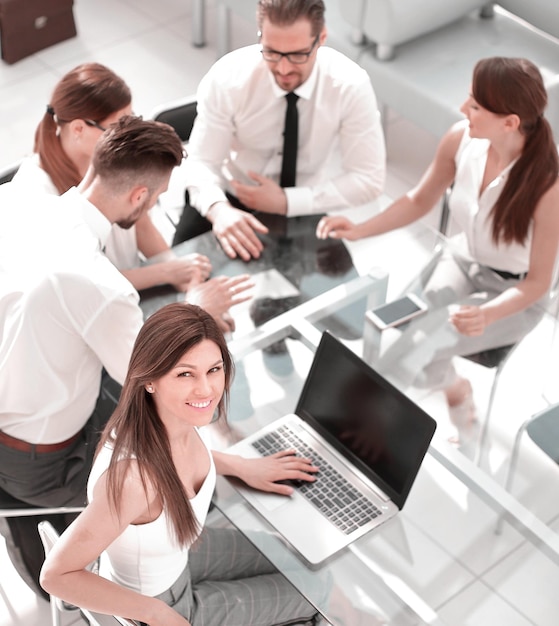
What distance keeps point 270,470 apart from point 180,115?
162cm

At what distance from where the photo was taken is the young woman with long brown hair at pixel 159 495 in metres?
2.04

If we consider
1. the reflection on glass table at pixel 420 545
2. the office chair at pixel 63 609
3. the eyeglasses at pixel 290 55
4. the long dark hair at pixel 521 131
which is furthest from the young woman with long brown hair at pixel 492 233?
the office chair at pixel 63 609

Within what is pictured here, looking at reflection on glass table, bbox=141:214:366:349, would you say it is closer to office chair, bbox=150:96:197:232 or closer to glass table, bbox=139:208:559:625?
glass table, bbox=139:208:559:625

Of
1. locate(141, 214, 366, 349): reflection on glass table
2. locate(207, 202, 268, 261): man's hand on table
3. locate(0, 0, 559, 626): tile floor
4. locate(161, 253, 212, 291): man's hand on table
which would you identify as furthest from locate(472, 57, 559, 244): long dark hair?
locate(161, 253, 212, 291): man's hand on table

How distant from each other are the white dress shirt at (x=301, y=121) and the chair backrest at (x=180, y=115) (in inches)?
4.8

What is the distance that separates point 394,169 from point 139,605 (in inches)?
124

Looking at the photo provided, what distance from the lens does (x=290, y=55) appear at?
3246 mm

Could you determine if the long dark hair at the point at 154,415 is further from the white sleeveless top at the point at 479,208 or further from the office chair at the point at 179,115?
the office chair at the point at 179,115

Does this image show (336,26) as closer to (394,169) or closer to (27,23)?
(394,169)

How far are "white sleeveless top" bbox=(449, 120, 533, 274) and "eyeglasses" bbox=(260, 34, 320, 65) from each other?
1.80 ft

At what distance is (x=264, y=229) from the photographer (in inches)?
126

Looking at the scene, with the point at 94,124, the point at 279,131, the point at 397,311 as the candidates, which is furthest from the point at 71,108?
the point at 397,311

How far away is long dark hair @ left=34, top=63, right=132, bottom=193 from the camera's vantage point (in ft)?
9.82

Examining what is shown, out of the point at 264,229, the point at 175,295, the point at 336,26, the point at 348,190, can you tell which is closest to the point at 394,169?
the point at 336,26
